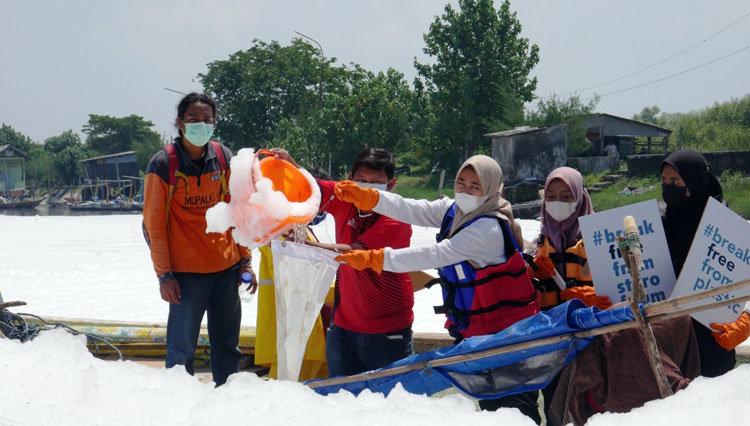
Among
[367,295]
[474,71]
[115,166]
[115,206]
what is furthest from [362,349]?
[115,166]

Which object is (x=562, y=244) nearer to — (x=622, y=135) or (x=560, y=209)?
(x=560, y=209)

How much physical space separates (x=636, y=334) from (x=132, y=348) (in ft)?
11.7

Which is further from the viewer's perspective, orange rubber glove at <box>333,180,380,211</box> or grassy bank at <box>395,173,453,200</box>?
grassy bank at <box>395,173,453,200</box>

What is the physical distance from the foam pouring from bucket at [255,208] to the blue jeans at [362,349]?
62cm

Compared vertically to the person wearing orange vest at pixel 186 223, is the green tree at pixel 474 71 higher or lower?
higher

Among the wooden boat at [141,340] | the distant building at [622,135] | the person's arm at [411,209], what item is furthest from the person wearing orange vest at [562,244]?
the distant building at [622,135]

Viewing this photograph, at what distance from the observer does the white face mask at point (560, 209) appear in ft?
9.21

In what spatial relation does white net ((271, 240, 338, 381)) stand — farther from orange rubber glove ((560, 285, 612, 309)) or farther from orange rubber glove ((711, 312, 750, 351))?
orange rubber glove ((711, 312, 750, 351))

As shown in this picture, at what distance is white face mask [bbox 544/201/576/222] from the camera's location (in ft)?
9.21

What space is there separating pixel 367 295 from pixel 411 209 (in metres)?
0.45

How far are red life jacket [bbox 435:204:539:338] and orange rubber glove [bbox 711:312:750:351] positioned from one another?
0.69m

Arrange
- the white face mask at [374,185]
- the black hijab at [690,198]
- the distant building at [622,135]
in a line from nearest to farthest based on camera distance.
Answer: the black hijab at [690,198] < the white face mask at [374,185] < the distant building at [622,135]

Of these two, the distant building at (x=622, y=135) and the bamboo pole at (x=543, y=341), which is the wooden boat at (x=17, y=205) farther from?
the bamboo pole at (x=543, y=341)

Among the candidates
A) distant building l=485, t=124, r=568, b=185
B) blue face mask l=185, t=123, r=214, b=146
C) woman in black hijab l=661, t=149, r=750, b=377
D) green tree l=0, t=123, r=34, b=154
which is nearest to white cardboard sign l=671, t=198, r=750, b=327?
woman in black hijab l=661, t=149, r=750, b=377
